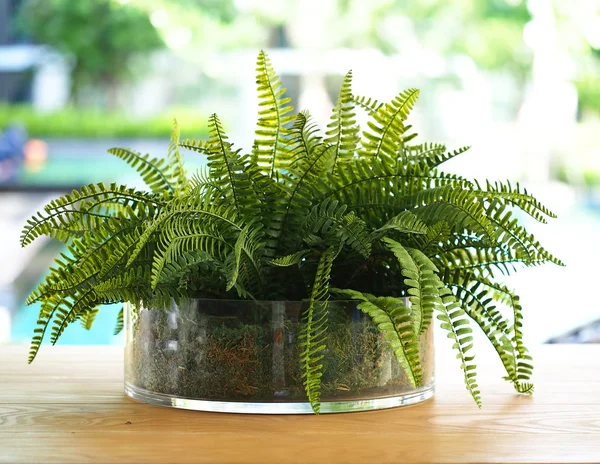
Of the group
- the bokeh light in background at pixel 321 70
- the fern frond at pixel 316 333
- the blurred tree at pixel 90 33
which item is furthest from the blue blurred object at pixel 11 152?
the fern frond at pixel 316 333

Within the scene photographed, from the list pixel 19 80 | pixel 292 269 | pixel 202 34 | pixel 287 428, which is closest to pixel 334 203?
pixel 292 269

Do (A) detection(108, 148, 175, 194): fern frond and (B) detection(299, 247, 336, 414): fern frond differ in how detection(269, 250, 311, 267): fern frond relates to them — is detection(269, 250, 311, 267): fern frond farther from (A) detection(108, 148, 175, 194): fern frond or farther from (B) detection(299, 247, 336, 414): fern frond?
(A) detection(108, 148, 175, 194): fern frond

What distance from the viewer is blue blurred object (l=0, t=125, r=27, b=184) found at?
741 centimetres

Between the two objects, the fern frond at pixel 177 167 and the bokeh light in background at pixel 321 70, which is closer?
the fern frond at pixel 177 167

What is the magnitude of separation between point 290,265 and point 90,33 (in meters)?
7.71

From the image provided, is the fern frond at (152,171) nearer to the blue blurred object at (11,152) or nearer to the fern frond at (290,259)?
the fern frond at (290,259)

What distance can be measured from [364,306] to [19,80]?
807cm

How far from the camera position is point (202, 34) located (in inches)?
304

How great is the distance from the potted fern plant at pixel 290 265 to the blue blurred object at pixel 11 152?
23.8 feet

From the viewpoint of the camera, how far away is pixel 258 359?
2.03 feet

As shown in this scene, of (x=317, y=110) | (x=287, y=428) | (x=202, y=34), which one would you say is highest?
(x=202, y=34)

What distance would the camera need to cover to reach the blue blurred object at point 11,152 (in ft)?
24.3

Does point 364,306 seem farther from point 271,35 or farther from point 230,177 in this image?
point 271,35

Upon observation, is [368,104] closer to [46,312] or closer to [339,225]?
[339,225]
